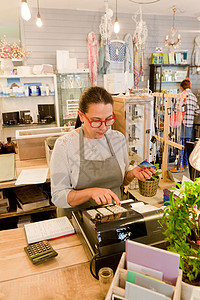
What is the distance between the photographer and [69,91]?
505cm

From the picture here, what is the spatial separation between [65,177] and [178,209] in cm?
100

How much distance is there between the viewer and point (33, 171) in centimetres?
262

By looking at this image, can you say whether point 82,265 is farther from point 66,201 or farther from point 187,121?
point 187,121

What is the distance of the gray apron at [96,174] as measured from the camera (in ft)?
5.70

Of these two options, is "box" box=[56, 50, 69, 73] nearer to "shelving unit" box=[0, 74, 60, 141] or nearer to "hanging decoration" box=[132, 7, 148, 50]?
"shelving unit" box=[0, 74, 60, 141]

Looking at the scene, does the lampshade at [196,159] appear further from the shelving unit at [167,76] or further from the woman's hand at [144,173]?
the shelving unit at [167,76]

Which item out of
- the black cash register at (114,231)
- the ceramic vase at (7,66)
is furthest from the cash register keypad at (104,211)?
the ceramic vase at (7,66)

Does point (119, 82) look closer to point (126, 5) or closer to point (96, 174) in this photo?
point (96, 174)

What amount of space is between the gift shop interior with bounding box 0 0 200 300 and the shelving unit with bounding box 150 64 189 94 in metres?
0.03

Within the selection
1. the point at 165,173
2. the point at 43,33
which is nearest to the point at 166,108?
Answer: the point at 165,173

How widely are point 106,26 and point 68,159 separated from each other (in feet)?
13.9

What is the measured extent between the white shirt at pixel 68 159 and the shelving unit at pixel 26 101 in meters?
3.23

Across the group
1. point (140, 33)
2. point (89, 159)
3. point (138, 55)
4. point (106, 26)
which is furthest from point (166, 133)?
point (138, 55)

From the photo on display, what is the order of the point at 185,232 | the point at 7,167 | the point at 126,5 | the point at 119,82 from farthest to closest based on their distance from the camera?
the point at 126,5, the point at 119,82, the point at 7,167, the point at 185,232
